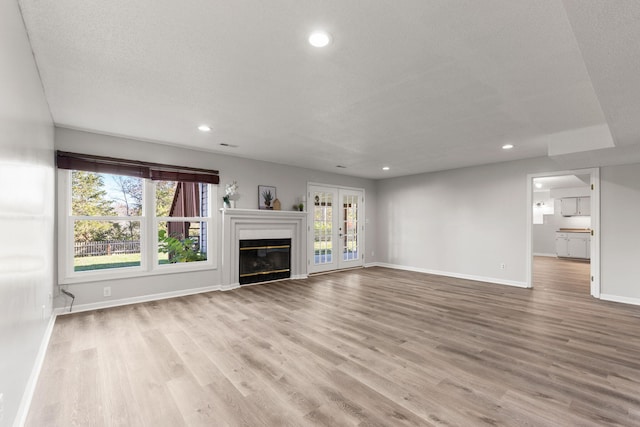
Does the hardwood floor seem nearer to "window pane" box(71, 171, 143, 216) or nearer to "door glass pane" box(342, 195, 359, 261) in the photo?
"window pane" box(71, 171, 143, 216)

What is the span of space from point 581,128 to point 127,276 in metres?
6.41

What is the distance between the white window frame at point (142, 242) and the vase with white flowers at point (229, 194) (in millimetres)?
182

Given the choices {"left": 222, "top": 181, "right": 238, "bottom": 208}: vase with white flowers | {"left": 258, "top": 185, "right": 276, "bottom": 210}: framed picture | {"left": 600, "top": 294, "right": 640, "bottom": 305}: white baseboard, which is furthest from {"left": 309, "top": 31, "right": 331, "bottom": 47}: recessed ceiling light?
{"left": 600, "top": 294, "right": 640, "bottom": 305}: white baseboard

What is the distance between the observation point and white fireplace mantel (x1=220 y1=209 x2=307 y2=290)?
17.0 feet

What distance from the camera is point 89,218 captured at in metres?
4.01

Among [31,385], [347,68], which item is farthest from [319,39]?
[31,385]

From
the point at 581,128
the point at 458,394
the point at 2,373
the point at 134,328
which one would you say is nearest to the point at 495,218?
the point at 581,128

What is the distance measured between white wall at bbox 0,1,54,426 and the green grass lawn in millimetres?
1741

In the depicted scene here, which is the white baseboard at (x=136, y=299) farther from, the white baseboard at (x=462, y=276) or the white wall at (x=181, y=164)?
the white baseboard at (x=462, y=276)

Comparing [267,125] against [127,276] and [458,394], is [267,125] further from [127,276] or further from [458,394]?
[458,394]

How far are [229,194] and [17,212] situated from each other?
3.66 m

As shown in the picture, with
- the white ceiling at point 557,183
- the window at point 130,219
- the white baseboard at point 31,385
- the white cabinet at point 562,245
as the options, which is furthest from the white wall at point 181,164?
the white cabinet at point 562,245

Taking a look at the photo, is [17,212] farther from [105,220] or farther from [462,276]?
[462,276]

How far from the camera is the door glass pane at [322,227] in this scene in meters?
6.89
